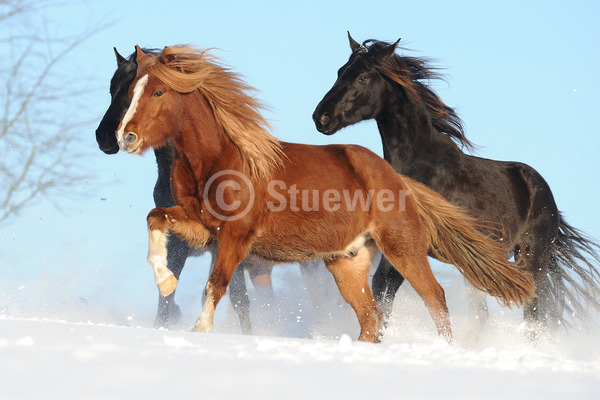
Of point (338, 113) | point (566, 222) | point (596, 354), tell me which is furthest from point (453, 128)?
point (596, 354)

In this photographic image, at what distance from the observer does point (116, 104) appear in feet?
20.8

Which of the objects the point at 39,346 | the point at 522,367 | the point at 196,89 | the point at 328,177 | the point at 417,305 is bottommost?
the point at 417,305

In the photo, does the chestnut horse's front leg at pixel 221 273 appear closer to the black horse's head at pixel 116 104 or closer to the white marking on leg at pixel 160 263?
the white marking on leg at pixel 160 263

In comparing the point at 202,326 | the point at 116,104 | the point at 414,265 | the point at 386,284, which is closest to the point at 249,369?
the point at 202,326

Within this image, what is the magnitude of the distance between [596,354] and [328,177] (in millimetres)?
3069

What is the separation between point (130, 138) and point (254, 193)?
782mm

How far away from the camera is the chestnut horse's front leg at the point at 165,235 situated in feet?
14.1

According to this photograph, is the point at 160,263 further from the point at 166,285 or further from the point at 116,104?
the point at 116,104

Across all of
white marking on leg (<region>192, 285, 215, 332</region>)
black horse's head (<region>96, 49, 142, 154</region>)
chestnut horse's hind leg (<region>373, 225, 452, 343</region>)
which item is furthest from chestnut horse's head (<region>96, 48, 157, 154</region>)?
chestnut horse's hind leg (<region>373, 225, 452, 343</region>)

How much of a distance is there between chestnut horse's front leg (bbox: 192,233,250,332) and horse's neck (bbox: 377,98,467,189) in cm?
214

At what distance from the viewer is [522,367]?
2.99 meters

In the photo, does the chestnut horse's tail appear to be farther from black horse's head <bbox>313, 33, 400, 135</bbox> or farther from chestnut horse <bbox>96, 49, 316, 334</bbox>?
chestnut horse <bbox>96, 49, 316, 334</bbox>

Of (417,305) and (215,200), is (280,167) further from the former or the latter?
(417,305)
